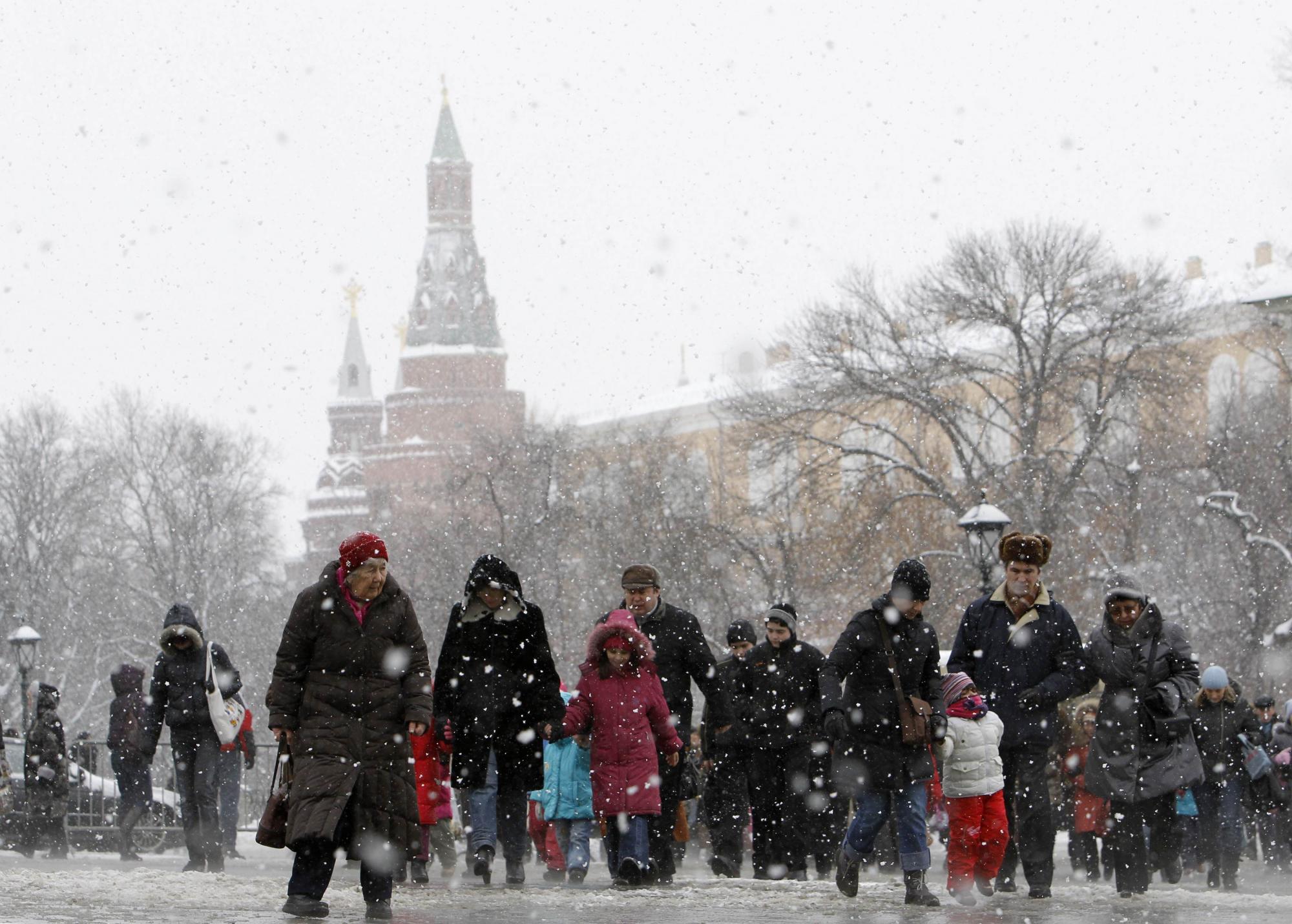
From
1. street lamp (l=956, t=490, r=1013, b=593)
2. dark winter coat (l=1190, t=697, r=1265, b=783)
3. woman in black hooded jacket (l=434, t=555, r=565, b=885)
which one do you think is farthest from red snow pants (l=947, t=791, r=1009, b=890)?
street lamp (l=956, t=490, r=1013, b=593)

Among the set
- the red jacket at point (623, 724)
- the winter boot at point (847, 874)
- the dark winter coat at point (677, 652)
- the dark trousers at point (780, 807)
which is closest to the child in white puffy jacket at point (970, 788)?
the winter boot at point (847, 874)

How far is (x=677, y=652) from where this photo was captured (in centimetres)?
1299

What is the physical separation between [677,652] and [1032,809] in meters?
2.47

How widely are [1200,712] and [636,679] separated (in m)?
5.60

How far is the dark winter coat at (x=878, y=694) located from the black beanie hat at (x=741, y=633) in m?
3.13

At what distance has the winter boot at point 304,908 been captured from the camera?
31.3 ft

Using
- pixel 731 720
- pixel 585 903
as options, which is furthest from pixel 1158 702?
pixel 731 720

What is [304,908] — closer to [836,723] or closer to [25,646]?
[836,723]

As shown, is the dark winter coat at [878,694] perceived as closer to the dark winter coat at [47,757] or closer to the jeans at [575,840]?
the jeans at [575,840]

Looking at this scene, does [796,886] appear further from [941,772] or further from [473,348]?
[473,348]

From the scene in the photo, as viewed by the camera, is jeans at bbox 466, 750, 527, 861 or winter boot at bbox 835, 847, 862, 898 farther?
jeans at bbox 466, 750, 527, 861

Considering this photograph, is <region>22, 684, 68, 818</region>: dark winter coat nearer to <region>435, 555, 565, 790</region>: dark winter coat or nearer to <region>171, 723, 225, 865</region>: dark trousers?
<region>171, 723, 225, 865</region>: dark trousers

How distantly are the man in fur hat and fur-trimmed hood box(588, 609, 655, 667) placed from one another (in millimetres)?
1746

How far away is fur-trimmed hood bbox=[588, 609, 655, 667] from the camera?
39.7 feet
